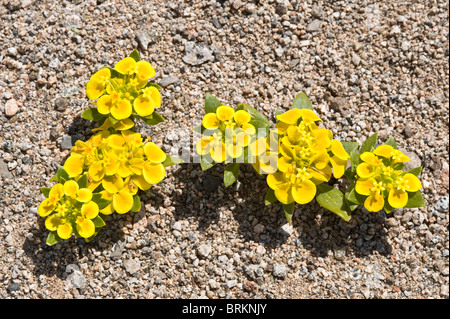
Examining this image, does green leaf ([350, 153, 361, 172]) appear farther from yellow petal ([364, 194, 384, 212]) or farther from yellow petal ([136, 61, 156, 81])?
yellow petal ([136, 61, 156, 81])

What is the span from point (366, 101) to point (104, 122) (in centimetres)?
198

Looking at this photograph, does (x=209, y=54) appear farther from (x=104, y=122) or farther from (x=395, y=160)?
(x=395, y=160)

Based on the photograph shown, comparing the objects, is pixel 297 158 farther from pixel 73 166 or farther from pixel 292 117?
pixel 73 166

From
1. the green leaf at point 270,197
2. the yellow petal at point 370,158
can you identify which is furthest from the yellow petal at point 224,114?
the yellow petal at point 370,158

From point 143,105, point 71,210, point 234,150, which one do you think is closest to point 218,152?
point 234,150

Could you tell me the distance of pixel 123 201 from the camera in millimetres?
2943

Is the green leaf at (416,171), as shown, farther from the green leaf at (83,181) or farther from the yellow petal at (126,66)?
the green leaf at (83,181)

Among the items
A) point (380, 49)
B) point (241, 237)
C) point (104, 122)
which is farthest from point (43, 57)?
point (380, 49)

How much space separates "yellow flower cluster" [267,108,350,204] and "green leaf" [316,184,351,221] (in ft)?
0.56

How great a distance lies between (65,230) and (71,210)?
14 cm

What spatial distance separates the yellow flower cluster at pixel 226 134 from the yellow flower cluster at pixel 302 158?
9.2 inches

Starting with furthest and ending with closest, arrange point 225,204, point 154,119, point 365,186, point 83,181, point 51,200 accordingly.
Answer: point 225,204 < point 154,119 < point 365,186 < point 83,181 < point 51,200

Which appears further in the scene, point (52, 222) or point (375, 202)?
point (375, 202)

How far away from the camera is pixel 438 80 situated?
3.59 m
